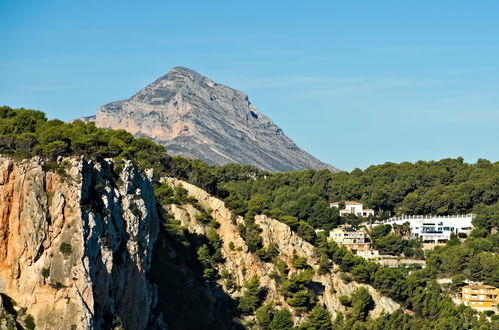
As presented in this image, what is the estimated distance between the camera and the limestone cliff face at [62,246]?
205 ft

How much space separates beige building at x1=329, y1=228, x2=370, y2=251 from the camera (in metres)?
124

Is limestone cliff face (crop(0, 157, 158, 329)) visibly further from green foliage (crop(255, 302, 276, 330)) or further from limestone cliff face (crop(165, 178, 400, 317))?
limestone cliff face (crop(165, 178, 400, 317))

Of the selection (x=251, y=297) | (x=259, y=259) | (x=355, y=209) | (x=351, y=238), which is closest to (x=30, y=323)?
(x=251, y=297)

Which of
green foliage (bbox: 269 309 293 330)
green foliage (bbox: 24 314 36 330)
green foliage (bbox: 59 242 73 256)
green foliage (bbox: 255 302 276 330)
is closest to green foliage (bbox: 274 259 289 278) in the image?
green foliage (bbox: 255 302 276 330)

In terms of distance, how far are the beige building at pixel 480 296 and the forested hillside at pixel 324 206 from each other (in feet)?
7.43

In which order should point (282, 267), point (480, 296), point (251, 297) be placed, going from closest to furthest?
1. point (251, 297)
2. point (282, 267)
3. point (480, 296)

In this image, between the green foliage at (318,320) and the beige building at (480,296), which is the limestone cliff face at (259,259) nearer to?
Answer: the green foliage at (318,320)

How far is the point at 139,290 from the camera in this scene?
7319 cm

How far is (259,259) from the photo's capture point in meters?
97.2

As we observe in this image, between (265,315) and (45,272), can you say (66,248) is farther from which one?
(265,315)

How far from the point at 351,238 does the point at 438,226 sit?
1267cm

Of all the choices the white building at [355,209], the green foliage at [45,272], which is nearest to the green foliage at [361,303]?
the white building at [355,209]

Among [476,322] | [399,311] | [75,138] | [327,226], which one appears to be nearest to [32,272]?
[75,138]

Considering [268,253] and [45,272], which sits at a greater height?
[268,253]
